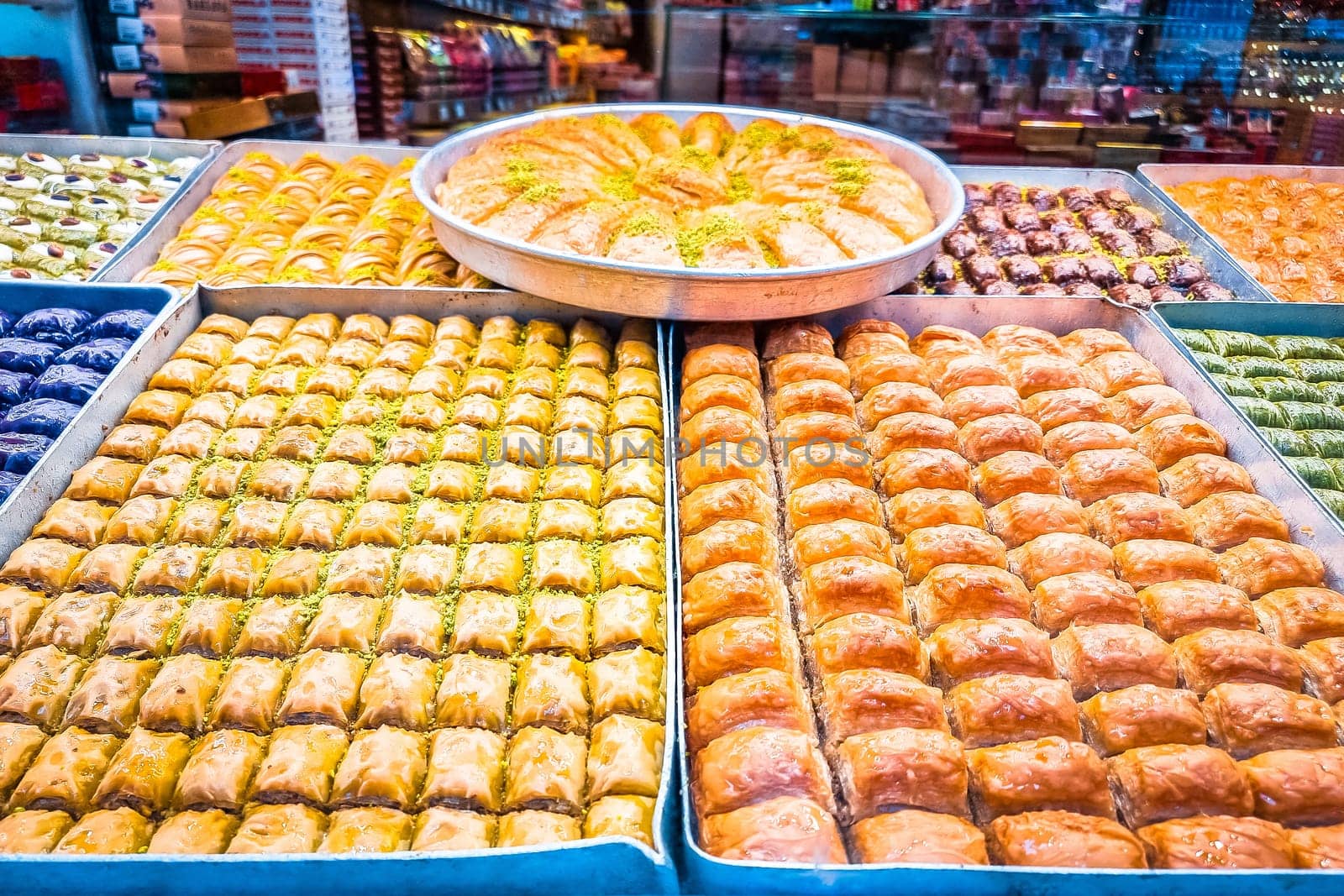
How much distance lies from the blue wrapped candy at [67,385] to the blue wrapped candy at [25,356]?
0.41 ft

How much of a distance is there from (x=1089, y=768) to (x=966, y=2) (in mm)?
6264

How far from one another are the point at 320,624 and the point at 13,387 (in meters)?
2.14

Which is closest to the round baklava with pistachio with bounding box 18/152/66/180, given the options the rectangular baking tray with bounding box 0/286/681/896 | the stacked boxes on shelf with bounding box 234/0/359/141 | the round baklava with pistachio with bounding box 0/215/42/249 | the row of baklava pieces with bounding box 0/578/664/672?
the round baklava with pistachio with bounding box 0/215/42/249

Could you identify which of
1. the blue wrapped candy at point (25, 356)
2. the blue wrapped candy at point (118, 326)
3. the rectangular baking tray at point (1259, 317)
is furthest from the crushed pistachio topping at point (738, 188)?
the blue wrapped candy at point (25, 356)

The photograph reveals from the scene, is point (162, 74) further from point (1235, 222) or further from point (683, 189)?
point (1235, 222)

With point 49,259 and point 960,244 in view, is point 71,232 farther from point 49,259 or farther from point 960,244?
point 960,244

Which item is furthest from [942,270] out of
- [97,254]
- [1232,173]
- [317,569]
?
[97,254]

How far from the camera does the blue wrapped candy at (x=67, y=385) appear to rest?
3.49 meters

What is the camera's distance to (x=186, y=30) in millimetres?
6105

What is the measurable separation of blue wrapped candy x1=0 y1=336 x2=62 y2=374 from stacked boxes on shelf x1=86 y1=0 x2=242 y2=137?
3.41 metres

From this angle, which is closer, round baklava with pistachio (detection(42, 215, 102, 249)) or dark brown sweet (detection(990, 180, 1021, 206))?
round baklava with pistachio (detection(42, 215, 102, 249))

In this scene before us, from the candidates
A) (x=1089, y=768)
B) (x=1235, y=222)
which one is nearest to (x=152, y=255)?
(x=1089, y=768)

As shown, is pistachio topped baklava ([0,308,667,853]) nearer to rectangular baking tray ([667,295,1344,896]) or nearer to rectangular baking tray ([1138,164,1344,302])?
rectangular baking tray ([667,295,1344,896])

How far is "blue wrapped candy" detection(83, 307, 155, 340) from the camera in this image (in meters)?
3.86
